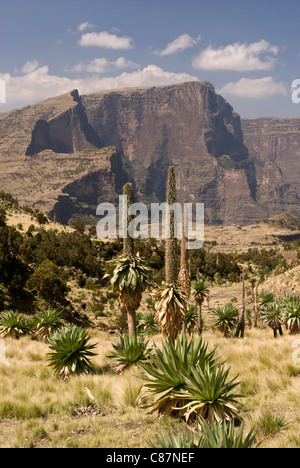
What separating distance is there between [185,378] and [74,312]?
29287mm

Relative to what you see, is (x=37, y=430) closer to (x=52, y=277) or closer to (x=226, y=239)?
(x=52, y=277)

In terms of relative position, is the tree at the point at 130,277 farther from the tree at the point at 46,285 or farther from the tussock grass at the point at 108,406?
the tree at the point at 46,285

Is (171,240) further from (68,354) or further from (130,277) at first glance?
(68,354)

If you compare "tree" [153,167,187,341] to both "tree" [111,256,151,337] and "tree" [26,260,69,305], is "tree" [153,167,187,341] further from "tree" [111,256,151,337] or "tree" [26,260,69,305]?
"tree" [26,260,69,305]

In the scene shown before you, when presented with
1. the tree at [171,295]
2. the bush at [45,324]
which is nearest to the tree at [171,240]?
the tree at [171,295]

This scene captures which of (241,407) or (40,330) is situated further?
(40,330)

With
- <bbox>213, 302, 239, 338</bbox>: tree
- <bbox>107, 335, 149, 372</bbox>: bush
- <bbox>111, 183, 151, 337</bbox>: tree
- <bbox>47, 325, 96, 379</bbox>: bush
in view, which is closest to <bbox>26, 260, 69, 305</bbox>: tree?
<bbox>213, 302, 239, 338</bbox>: tree

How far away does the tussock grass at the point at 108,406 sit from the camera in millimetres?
6293

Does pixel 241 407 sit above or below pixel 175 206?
below

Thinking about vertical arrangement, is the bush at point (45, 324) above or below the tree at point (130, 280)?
below

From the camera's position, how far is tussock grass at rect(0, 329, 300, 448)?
6293 millimetres

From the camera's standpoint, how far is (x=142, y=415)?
24.3ft
